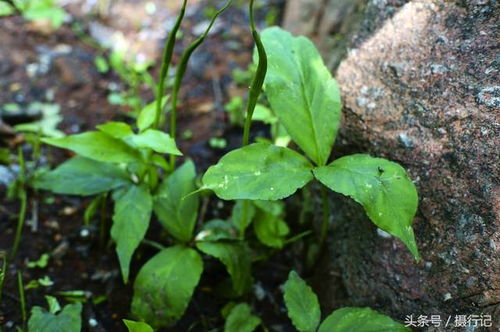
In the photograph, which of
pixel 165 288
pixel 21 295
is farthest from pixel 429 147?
pixel 21 295

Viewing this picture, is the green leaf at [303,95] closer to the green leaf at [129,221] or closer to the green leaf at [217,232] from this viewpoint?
the green leaf at [217,232]

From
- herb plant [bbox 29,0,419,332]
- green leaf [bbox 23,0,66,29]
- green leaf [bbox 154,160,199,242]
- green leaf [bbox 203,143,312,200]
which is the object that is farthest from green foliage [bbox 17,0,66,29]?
green leaf [bbox 203,143,312,200]

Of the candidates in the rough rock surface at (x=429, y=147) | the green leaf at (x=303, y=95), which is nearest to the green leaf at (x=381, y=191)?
the green leaf at (x=303, y=95)

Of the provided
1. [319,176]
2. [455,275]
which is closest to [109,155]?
[319,176]

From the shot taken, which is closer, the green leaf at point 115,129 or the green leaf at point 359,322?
the green leaf at point 359,322

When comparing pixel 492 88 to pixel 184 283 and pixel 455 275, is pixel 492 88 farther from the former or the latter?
pixel 184 283

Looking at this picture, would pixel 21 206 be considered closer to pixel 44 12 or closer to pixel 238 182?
pixel 238 182

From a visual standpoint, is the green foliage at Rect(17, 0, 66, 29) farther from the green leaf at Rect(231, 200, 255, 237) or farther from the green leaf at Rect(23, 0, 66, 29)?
the green leaf at Rect(231, 200, 255, 237)
